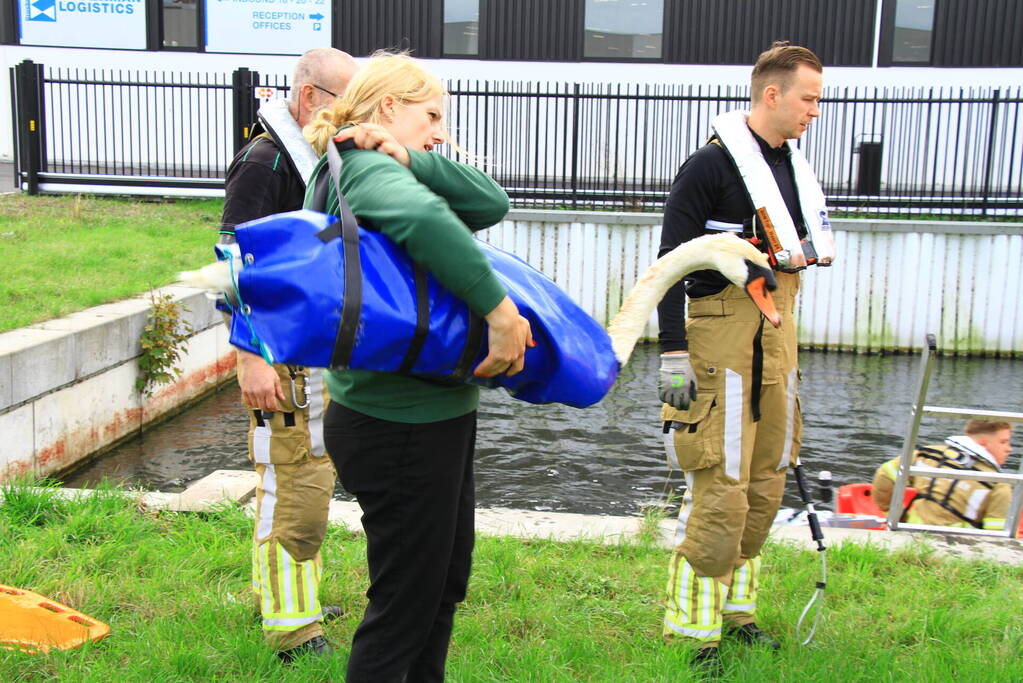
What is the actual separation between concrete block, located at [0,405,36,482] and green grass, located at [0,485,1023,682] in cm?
146


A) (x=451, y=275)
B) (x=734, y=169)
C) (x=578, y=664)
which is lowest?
(x=578, y=664)

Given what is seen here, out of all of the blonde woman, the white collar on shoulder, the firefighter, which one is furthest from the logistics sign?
the blonde woman

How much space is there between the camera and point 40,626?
354 cm

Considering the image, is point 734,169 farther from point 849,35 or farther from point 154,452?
point 849,35

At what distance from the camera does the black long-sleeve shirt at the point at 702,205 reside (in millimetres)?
3777

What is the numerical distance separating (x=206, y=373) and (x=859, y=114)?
47.9ft

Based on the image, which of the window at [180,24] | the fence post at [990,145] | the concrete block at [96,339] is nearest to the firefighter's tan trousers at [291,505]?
the concrete block at [96,339]

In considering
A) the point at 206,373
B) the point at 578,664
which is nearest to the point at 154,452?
the point at 206,373

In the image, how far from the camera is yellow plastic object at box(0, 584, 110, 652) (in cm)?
349

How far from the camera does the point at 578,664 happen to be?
3.65 m

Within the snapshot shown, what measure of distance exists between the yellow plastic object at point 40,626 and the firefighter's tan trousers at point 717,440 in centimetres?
213

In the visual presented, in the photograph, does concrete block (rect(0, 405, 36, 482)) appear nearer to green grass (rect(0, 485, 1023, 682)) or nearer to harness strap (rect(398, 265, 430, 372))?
green grass (rect(0, 485, 1023, 682))

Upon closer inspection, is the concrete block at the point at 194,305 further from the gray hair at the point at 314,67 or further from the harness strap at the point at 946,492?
the harness strap at the point at 946,492

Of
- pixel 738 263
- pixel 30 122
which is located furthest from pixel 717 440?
pixel 30 122
